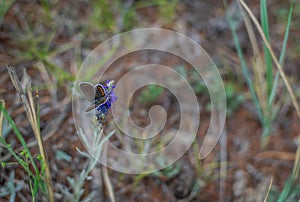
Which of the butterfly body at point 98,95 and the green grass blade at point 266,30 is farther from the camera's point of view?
the green grass blade at point 266,30

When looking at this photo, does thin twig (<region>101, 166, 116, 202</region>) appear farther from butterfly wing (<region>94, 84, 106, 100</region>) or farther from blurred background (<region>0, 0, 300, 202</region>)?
butterfly wing (<region>94, 84, 106, 100</region>)

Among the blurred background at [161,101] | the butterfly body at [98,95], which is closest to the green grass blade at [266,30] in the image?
the blurred background at [161,101]

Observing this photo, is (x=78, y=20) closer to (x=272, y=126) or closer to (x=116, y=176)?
(x=116, y=176)

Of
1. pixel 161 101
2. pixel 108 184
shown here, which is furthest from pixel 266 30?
pixel 108 184

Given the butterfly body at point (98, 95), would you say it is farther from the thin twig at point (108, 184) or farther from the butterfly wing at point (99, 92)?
the thin twig at point (108, 184)

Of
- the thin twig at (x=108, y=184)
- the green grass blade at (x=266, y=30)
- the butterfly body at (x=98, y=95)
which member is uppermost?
the green grass blade at (x=266, y=30)

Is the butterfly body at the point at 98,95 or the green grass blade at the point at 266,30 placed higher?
the green grass blade at the point at 266,30
